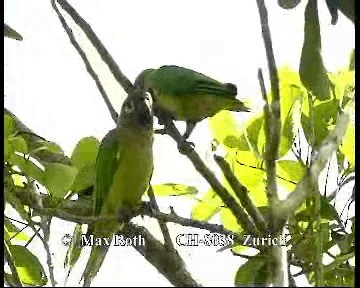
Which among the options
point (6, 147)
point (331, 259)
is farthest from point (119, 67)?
point (331, 259)

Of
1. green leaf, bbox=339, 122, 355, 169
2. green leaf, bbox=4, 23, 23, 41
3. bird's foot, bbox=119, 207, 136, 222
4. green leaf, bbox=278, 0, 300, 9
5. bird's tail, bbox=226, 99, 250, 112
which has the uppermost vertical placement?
green leaf, bbox=278, 0, 300, 9

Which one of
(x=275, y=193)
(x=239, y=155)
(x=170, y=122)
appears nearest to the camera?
(x=275, y=193)

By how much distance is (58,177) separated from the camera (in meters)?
0.55

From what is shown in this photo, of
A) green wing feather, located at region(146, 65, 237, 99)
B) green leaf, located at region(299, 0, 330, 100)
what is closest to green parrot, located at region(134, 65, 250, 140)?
green wing feather, located at region(146, 65, 237, 99)

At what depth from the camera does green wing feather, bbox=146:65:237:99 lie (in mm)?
642

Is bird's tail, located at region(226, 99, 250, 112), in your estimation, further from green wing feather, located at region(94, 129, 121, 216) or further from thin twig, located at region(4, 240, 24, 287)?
thin twig, located at region(4, 240, 24, 287)

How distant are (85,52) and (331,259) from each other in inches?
12.2

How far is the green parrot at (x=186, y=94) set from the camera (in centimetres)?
64

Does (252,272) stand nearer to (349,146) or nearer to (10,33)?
(349,146)

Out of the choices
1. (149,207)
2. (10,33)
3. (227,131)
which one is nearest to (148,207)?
(149,207)

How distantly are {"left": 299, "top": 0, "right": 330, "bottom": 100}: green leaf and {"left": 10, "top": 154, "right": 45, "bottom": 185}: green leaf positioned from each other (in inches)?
9.7

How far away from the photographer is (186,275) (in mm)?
505

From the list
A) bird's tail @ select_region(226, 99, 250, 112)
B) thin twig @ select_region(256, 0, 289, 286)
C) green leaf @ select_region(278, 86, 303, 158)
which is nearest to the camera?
thin twig @ select_region(256, 0, 289, 286)
